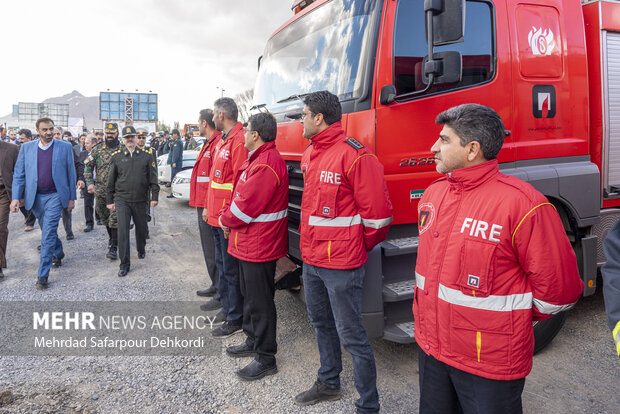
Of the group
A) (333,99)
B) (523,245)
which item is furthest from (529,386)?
(333,99)

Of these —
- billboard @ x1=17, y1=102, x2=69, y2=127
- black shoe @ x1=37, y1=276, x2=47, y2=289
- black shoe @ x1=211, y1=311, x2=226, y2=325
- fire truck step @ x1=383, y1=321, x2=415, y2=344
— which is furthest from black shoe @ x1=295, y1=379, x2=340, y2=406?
billboard @ x1=17, y1=102, x2=69, y2=127

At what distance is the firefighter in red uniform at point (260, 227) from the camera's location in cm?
296

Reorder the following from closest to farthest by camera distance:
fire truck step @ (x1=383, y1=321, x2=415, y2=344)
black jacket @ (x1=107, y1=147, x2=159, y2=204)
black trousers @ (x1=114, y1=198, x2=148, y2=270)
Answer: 1. fire truck step @ (x1=383, y1=321, x2=415, y2=344)
2. black trousers @ (x1=114, y1=198, x2=148, y2=270)
3. black jacket @ (x1=107, y1=147, x2=159, y2=204)

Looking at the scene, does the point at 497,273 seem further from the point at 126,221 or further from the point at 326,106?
the point at 126,221

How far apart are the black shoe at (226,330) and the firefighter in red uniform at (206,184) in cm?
27

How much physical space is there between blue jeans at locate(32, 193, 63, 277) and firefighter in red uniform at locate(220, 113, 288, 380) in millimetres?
3330

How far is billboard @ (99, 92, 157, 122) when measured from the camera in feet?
140

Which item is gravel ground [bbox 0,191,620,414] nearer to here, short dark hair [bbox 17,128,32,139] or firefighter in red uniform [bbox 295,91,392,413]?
firefighter in red uniform [bbox 295,91,392,413]

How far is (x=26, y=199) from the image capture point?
17.6ft

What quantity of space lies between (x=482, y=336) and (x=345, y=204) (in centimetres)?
116

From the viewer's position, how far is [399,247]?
A: 9.20 ft

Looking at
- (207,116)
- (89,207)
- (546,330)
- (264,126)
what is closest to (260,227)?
(264,126)

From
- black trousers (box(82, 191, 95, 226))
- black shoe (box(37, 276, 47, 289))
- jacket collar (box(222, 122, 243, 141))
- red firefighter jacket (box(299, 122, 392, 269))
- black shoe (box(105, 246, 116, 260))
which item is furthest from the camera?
black trousers (box(82, 191, 95, 226))

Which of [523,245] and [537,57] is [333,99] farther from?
[537,57]
